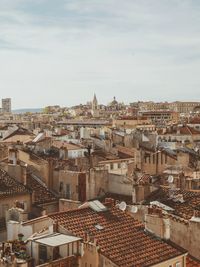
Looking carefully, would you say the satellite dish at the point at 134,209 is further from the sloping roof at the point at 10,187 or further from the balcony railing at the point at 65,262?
the balcony railing at the point at 65,262

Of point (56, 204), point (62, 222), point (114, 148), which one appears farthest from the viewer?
point (114, 148)

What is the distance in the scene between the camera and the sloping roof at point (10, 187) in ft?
94.1

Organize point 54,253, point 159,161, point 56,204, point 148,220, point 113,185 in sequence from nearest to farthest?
point 54,253
point 148,220
point 56,204
point 113,185
point 159,161

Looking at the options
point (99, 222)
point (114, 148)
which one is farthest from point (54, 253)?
point (114, 148)

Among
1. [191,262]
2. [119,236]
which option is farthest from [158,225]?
[119,236]

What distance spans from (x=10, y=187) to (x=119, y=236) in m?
11.0

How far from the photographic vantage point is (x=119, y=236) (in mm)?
19875

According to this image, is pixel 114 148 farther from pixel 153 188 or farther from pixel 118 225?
pixel 118 225

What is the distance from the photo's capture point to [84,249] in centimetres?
1830

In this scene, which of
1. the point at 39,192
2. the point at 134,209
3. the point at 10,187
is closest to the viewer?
the point at 134,209

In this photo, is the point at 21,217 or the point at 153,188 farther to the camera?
the point at 153,188

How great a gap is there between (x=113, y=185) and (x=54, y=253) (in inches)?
618

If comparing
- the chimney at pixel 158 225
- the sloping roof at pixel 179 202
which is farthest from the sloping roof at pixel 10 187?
the chimney at pixel 158 225

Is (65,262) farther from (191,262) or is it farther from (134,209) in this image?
(134,209)
